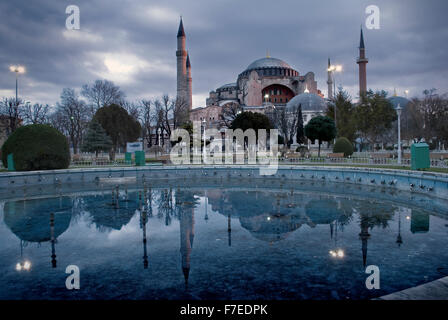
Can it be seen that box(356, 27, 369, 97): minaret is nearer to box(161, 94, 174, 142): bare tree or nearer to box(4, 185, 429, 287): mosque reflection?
box(161, 94, 174, 142): bare tree

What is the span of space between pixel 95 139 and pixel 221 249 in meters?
27.2

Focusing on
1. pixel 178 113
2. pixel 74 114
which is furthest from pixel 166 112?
pixel 74 114

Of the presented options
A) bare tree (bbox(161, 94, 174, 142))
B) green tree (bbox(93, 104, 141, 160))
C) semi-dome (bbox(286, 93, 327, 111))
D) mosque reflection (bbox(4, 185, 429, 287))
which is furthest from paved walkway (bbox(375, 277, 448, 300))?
semi-dome (bbox(286, 93, 327, 111))

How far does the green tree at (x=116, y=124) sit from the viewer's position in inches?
1348

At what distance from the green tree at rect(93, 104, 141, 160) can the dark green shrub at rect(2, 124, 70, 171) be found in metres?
10.7

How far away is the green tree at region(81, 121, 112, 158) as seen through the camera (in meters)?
31.3

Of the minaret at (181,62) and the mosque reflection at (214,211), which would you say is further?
the minaret at (181,62)

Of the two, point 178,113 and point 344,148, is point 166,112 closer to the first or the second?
point 178,113

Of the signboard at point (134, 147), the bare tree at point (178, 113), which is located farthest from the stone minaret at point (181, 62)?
the signboard at point (134, 147)

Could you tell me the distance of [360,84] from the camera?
6125cm

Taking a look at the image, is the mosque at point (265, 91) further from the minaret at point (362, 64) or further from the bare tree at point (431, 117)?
the bare tree at point (431, 117)
